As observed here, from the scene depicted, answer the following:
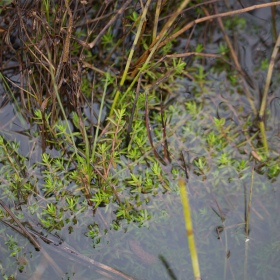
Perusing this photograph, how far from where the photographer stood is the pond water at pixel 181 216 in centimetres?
202

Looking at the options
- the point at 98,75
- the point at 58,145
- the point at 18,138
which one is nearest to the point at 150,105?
the point at 98,75

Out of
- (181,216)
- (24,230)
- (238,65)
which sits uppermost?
(238,65)

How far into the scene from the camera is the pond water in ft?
6.64

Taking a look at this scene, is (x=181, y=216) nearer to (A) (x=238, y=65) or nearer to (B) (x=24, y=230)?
(B) (x=24, y=230)

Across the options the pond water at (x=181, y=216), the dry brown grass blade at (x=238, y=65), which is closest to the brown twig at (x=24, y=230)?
the pond water at (x=181, y=216)

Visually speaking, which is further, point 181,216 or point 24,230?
point 181,216

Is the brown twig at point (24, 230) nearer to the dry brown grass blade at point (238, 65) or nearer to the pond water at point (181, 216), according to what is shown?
the pond water at point (181, 216)

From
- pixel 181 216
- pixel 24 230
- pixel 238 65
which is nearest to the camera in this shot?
pixel 24 230

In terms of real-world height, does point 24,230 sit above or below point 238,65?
below

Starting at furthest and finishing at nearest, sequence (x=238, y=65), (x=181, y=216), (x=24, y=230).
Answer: (x=238, y=65), (x=181, y=216), (x=24, y=230)

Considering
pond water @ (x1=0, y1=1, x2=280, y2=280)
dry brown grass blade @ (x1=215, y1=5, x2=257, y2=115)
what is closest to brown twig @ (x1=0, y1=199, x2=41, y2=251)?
pond water @ (x1=0, y1=1, x2=280, y2=280)

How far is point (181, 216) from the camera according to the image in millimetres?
2135

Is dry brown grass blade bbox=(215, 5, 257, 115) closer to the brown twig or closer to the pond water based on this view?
the pond water

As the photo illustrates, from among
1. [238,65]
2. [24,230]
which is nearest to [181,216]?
[24,230]
